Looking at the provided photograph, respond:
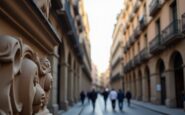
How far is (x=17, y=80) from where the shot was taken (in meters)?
3.75

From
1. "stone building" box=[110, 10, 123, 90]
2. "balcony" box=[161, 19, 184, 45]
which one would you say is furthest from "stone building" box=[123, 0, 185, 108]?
"stone building" box=[110, 10, 123, 90]

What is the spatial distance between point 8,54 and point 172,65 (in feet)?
76.2

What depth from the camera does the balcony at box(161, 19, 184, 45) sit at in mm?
21734

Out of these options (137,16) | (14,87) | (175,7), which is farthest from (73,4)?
(14,87)

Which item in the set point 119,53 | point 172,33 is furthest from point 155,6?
point 119,53

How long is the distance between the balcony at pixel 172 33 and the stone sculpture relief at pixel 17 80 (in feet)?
60.1

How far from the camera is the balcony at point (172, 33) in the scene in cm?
2173

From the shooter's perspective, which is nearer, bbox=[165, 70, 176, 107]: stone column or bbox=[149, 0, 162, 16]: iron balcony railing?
bbox=[165, 70, 176, 107]: stone column

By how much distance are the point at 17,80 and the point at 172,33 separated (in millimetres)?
20276

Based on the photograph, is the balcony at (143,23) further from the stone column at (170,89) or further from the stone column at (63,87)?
the stone column at (63,87)

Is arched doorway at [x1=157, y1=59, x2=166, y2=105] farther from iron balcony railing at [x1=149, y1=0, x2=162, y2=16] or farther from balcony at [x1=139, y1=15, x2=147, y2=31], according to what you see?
balcony at [x1=139, y1=15, x2=147, y2=31]

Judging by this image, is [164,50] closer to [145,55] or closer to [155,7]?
[155,7]

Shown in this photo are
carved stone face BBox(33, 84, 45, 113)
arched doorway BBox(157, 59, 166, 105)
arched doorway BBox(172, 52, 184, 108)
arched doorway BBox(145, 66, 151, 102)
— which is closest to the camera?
carved stone face BBox(33, 84, 45, 113)

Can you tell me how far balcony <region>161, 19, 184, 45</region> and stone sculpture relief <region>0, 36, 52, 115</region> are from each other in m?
18.3
